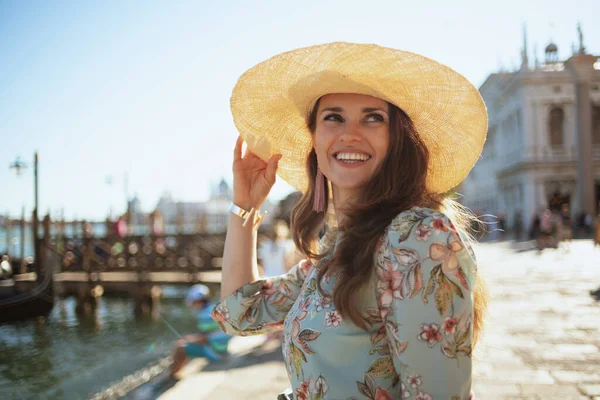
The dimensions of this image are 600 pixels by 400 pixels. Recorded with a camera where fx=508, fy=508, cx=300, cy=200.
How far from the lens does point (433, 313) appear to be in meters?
1.04

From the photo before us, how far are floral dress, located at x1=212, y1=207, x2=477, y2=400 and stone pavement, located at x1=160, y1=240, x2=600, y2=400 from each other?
96 centimetres

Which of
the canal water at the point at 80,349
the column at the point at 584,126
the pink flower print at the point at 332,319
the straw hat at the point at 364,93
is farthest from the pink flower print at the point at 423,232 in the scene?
the column at the point at 584,126

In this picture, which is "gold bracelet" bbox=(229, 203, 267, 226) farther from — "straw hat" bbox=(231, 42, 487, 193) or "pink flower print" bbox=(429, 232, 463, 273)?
"pink flower print" bbox=(429, 232, 463, 273)

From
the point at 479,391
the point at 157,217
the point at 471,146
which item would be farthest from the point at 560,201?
the point at 471,146

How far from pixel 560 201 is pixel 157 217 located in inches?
952

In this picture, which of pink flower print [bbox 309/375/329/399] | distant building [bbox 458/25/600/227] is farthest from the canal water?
distant building [bbox 458/25/600/227]

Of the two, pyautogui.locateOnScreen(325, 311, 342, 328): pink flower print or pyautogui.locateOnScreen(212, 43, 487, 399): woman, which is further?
pyautogui.locateOnScreen(325, 311, 342, 328): pink flower print

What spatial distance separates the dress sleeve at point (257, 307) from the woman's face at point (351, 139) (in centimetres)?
38

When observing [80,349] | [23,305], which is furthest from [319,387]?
[80,349]

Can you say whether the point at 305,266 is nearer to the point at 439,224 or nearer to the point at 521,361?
the point at 439,224

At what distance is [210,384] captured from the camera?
432cm

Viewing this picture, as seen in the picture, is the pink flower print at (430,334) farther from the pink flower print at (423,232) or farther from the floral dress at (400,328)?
the pink flower print at (423,232)

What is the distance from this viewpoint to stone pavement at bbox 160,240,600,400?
3676mm

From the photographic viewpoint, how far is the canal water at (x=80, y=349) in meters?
6.00
